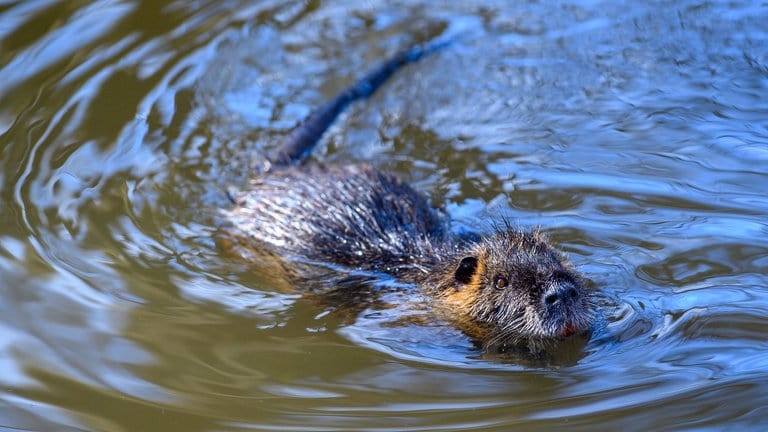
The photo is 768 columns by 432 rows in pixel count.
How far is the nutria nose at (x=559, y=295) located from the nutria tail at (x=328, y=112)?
2309 mm

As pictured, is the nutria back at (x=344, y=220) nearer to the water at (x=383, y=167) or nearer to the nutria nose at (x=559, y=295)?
the water at (x=383, y=167)

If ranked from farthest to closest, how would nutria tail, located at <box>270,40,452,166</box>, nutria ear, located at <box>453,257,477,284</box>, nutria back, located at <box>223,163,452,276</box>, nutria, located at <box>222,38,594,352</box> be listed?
1. nutria tail, located at <box>270,40,452,166</box>
2. nutria back, located at <box>223,163,452,276</box>
3. nutria ear, located at <box>453,257,477,284</box>
4. nutria, located at <box>222,38,594,352</box>

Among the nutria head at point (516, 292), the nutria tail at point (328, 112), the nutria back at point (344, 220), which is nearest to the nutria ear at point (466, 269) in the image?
the nutria head at point (516, 292)

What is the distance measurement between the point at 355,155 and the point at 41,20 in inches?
117

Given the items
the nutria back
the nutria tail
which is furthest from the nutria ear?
the nutria tail

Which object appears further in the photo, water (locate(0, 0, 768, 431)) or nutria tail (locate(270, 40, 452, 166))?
nutria tail (locate(270, 40, 452, 166))

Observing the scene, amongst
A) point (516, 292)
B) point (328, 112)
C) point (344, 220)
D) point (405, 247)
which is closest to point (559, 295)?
point (516, 292)

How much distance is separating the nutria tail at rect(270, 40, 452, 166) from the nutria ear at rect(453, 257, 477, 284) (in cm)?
180

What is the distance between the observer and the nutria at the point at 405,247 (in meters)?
4.28

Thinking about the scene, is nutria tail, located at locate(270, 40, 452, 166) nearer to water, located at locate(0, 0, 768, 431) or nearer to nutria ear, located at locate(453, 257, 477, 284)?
water, located at locate(0, 0, 768, 431)

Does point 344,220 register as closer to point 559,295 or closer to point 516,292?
point 516,292

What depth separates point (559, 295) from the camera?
13.7ft

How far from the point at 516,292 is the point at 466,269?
310 mm

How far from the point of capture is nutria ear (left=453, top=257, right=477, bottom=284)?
4.54m
